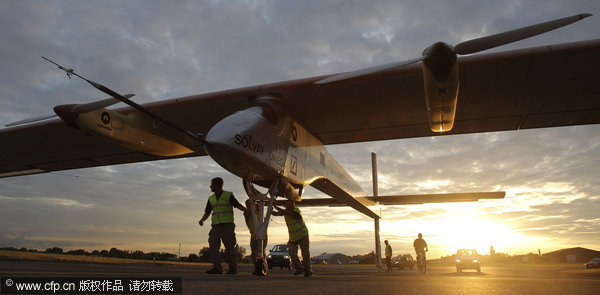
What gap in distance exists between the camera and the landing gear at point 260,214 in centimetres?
742

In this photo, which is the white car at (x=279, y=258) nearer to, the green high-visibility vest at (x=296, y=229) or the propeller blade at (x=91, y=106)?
the green high-visibility vest at (x=296, y=229)

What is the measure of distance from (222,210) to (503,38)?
612cm

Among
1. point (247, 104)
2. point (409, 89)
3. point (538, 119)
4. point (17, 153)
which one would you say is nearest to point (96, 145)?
point (17, 153)

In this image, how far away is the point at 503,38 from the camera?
6660 millimetres

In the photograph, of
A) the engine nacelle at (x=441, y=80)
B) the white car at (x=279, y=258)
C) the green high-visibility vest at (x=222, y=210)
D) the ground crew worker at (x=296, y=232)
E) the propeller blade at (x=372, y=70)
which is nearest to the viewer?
the engine nacelle at (x=441, y=80)

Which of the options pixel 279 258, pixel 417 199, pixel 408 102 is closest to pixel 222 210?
pixel 408 102

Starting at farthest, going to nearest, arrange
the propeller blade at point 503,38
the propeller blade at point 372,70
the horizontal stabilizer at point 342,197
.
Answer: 1. the horizontal stabilizer at point 342,197
2. the propeller blade at point 372,70
3. the propeller blade at point 503,38

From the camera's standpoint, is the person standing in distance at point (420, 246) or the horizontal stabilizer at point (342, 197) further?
the person standing in distance at point (420, 246)

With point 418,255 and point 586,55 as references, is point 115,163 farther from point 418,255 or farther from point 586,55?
point 586,55

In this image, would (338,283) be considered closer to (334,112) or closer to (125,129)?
(334,112)

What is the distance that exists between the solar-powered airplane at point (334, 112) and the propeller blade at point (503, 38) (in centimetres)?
2

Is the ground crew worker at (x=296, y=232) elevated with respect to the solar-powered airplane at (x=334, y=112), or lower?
lower

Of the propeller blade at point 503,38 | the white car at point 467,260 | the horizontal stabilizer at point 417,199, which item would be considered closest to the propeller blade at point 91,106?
the propeller blade at point 503,38

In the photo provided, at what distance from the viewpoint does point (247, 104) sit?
408 inches
